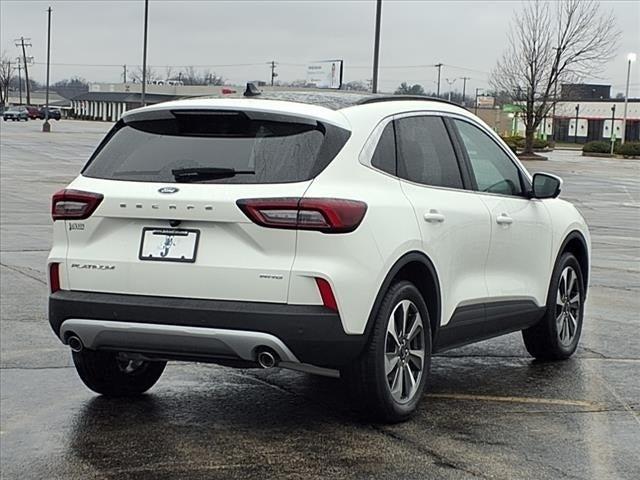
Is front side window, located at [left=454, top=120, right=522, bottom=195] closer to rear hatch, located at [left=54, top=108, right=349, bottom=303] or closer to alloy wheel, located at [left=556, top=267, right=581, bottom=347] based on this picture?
alloy wheel, located at [left=556, top=267, right=581, bottom=347]

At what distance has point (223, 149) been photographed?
5648 mm

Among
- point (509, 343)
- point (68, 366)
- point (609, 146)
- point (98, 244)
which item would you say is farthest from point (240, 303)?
point (609, 146)

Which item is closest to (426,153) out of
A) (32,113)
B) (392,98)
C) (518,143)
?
(392,98)

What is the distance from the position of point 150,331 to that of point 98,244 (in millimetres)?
551

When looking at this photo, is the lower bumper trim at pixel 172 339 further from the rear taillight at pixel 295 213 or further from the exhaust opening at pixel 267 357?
the rear taillight at pixel 295 213

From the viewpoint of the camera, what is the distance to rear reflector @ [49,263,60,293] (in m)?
Answer: 5.82

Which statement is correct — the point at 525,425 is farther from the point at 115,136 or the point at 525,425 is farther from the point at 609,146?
the point at 609,146

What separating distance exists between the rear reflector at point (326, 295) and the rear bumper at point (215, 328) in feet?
0.09

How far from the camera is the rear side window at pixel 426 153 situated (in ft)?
20.4

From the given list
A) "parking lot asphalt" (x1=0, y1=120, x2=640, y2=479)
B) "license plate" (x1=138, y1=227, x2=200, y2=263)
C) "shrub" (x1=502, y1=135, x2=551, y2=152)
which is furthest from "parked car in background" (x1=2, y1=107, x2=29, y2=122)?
"license plate" (x1=138, y1=227, x2=200, y2=263)

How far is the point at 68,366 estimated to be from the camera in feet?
24.8

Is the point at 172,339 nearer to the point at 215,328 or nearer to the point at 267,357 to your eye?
the point at 215,328

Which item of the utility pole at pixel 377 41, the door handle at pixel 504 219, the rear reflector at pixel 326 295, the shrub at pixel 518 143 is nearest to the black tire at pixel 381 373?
the rear reflector at pixel 326 295

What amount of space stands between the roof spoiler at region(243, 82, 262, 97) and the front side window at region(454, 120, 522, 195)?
4.31ft
